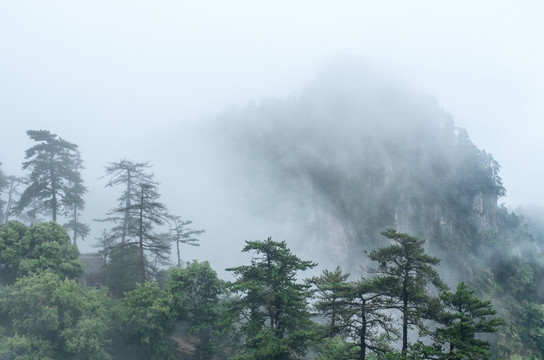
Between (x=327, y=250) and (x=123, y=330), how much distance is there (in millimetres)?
43499

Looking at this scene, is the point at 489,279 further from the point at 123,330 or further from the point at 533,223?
the point at 123,330

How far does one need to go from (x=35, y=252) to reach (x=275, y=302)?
64.6ft

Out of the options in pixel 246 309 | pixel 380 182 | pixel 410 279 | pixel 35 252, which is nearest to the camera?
pixel 410 279

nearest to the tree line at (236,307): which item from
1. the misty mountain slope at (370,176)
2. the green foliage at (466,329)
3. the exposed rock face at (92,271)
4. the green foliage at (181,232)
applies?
the green foliage at (466,329)

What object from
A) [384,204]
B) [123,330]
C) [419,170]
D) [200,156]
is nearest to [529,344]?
[384,204]

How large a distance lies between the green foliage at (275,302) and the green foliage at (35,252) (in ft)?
50.0

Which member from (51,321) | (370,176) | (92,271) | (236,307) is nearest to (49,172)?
(92,271)

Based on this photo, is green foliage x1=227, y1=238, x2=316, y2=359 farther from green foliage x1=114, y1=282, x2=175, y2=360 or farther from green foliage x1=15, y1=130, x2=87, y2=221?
green foliage x1=15, y1=130, x2=87, y2=221

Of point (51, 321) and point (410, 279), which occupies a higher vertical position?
point (410, 279)

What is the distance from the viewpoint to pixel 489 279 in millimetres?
57469

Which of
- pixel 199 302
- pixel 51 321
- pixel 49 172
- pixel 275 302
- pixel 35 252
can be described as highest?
pixel 49 172

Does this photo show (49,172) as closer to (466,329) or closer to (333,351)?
(333,351)

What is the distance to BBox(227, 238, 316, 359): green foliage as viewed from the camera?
66.6ft

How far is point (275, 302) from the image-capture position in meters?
21.7
